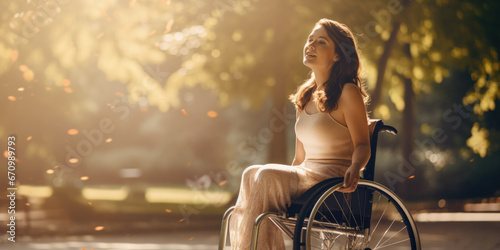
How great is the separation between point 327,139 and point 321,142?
4 centimetres

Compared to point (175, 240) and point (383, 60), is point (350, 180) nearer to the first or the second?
point (175, 240)

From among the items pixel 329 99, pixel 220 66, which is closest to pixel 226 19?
pixel 220 66

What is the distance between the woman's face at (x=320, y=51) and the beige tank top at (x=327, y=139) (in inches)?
13.0

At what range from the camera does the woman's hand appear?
433cm

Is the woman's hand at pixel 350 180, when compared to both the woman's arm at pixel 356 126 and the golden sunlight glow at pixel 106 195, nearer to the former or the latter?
the woman's arm at pixel 356 126

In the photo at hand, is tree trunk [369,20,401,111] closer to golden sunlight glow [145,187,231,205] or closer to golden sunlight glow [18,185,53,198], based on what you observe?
golden sunlight glow [145,187,231,205]

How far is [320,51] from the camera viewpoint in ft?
15.6

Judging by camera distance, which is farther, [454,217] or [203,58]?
[454,217]

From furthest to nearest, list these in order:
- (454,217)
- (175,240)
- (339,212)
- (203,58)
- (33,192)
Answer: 1. (33,192)
2. (454,217)
3. (203,58)
4. (175,240)
5. (339,212)

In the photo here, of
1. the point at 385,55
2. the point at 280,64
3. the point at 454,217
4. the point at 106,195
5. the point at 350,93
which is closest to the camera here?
the point at 350,93

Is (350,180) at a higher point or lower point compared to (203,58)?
lower

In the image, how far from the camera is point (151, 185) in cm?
3591

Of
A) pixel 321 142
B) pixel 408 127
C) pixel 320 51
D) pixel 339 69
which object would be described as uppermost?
pixel 408 127

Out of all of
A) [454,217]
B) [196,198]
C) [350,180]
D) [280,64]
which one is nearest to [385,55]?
[280,64]
